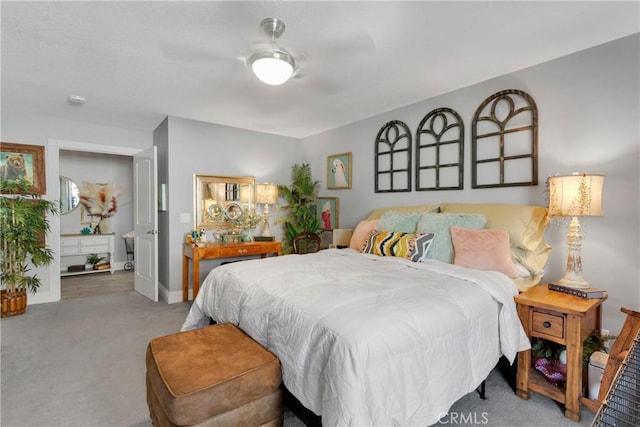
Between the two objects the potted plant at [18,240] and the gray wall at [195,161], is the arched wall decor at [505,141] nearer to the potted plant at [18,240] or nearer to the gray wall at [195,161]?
the gray wall at [195,161]

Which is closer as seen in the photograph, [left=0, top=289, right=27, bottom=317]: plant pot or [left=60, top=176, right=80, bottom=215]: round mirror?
[left=0, top=289, right=27, bottom=317]: plant pot

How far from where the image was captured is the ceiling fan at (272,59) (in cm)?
195

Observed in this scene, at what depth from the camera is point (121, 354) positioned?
259cm

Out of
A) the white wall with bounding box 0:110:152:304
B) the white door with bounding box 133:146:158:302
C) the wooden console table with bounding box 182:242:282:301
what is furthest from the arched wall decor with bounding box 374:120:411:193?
the white wall with bounding box 0:110:152:304

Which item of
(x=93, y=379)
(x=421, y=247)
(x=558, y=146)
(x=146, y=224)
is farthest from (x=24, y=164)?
(x=558, y=146)

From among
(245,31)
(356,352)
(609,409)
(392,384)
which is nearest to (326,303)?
(356,352)

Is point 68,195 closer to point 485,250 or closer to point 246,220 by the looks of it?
point 246,220

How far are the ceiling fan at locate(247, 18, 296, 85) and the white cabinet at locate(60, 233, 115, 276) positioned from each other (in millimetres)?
5581

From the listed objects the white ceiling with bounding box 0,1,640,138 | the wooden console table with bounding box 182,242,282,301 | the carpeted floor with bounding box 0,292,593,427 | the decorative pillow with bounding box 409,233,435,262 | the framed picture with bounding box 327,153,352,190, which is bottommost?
the carpeted floor with bounding box 0,292,593,427

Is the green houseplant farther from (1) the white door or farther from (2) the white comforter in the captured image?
(2) the white comforter

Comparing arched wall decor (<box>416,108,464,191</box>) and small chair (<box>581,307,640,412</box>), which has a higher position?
arched wall decor (<box>416,108,464,191</box>)

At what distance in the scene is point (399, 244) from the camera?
269 centimetres

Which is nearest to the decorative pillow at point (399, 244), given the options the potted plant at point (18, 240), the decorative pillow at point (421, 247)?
the decorative pillow at point (421, 247)

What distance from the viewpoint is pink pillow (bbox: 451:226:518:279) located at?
7.48ft
